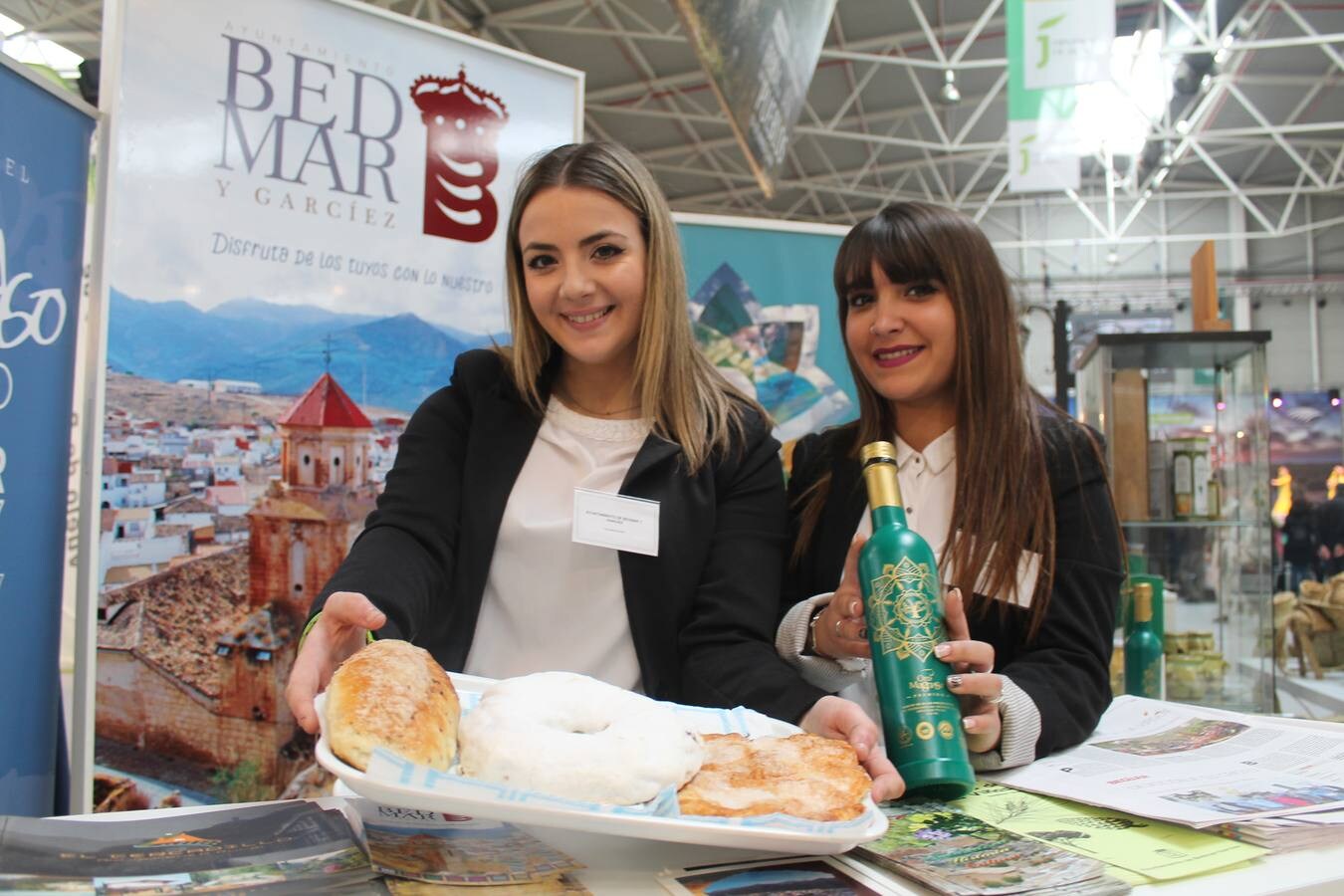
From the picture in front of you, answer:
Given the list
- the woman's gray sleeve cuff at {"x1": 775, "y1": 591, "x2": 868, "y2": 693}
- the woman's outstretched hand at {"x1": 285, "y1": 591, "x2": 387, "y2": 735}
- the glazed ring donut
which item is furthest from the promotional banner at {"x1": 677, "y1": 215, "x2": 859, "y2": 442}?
the glazed ring donut

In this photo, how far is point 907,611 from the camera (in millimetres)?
920

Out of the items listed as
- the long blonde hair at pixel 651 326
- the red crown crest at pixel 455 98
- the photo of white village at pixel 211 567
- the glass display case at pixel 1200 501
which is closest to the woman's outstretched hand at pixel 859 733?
the long blonde hair at pixel 651 326

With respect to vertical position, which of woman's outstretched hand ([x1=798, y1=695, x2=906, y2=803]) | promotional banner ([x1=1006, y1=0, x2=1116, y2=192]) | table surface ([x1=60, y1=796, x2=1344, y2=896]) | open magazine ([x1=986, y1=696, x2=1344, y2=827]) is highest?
promotional banner ([x1=1006, y1=0, x2=1116, y2=192])

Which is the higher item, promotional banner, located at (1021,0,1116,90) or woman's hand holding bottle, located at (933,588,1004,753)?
promotional banner, located at (1021,0,1116,90)

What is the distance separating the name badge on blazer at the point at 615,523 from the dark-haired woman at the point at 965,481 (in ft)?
0.77

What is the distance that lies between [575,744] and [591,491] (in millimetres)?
730

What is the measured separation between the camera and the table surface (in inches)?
26.8

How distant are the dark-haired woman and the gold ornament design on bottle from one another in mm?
228

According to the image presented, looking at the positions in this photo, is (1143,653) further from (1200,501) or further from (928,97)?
(928,97)

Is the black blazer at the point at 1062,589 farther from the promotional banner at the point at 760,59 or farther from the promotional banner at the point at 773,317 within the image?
the promotional banner at the point at 773,317

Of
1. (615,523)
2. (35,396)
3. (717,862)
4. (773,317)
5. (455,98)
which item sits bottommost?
A: (717,862)

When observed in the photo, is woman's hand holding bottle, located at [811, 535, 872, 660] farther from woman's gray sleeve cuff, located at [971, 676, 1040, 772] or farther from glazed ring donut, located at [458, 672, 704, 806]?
glazed ring donut, located at [458, 672, 704, 806]

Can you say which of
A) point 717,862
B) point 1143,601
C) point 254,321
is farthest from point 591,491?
point 1143,601

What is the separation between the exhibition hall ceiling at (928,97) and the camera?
900 centimetres
